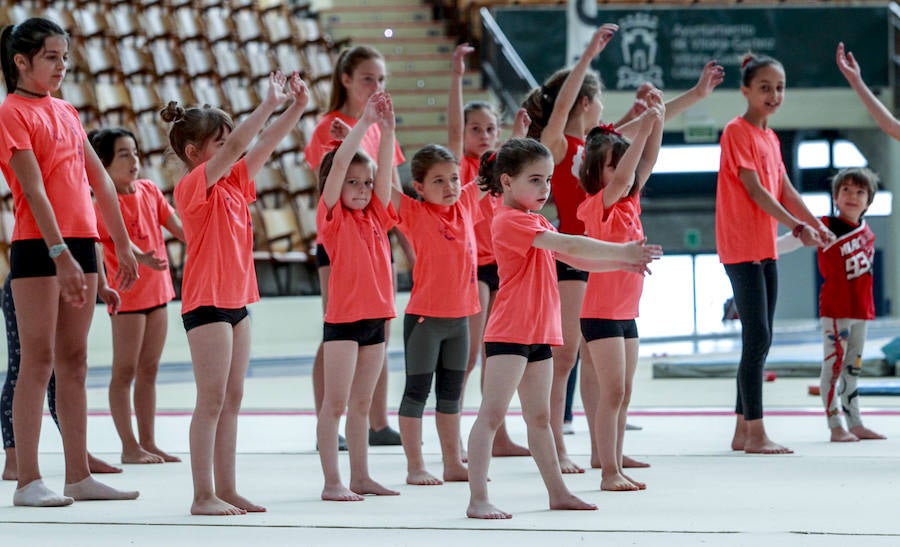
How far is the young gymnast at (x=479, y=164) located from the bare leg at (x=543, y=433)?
1.06 m

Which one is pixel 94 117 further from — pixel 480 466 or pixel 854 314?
pixel 480 466

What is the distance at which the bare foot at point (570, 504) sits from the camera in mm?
3133

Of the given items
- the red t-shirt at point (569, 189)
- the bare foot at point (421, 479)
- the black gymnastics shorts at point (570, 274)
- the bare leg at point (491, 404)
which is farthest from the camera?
the red t-shirt at point (569, 189)

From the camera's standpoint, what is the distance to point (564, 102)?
412cm

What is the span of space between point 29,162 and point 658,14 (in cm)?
1203

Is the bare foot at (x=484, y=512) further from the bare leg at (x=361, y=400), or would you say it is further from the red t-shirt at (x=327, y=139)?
the red t-shirt at (x=327, y=139)

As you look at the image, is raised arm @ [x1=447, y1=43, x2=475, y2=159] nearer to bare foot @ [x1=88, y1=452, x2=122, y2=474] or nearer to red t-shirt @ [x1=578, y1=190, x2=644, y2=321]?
red t-shirt @ [x1=578, y1=190, x2=644, y2=321]

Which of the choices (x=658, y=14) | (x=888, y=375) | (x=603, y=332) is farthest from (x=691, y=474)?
(x=658, y=14)

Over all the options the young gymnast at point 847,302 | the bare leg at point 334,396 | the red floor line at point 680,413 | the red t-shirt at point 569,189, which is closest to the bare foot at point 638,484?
the bare leg at point 334,396

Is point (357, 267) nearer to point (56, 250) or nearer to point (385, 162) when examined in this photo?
point (385, 162)

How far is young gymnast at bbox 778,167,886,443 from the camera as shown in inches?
186

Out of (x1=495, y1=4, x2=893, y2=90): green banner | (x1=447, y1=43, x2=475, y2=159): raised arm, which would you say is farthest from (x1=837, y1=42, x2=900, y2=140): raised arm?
(x1=495, y1=4, x2=893, y2=90): green banner

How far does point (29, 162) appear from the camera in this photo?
3295 mm

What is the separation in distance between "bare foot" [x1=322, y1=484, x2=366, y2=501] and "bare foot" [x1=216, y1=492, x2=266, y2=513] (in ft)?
0.72
